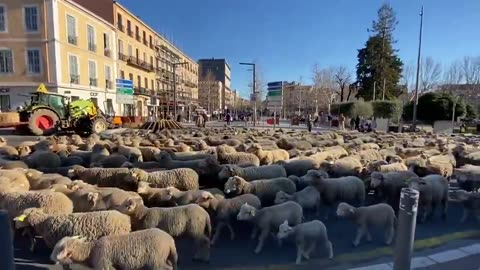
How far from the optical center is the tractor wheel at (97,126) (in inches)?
773

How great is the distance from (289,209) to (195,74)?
8788cm

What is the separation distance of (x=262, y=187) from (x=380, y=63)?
171 ft

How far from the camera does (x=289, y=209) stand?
197 inches

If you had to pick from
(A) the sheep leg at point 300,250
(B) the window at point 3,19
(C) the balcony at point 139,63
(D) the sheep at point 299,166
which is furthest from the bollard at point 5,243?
(C) the balcony at point 139,63

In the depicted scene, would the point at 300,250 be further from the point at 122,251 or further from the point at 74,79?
the point at 74,79

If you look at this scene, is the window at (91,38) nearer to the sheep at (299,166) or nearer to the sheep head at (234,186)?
the sheep at (299,166)

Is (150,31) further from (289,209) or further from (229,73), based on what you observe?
(229,73)

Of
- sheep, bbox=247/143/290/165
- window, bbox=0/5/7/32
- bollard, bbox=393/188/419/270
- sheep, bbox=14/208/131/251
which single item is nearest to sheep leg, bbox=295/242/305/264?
bollard, bbox=393/188/419/270

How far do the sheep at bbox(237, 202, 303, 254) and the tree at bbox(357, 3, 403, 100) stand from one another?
4993 cm

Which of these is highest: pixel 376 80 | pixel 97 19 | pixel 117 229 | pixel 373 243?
pixel 97 19

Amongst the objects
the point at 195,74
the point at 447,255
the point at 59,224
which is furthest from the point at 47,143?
the point at 195,74

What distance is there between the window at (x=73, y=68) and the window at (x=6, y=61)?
15.2 feet

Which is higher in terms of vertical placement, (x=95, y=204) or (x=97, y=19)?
(x=97, y=19)

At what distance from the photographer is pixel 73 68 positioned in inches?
1254
